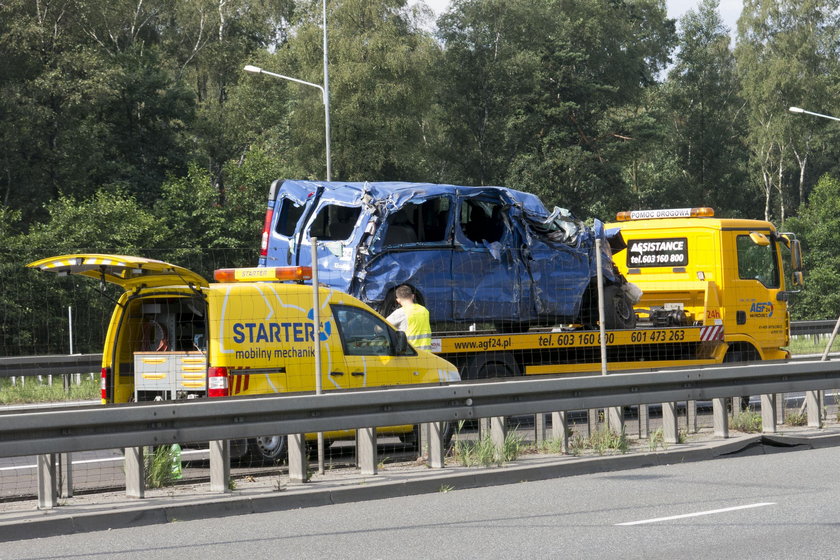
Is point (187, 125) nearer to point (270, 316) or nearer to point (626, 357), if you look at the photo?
point (626, 357)

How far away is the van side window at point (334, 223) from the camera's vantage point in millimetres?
15250

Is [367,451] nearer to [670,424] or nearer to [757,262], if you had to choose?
[670,424]

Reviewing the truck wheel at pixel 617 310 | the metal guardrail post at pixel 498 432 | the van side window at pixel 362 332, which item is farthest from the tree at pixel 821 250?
the metal guardrail post at pixel 498 432

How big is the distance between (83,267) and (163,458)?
1.85m

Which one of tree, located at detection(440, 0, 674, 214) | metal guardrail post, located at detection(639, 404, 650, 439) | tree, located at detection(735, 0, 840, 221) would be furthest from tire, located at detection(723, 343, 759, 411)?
tree, located at detection(735, 0, 840, 221)

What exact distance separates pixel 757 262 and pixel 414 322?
6.98 metres

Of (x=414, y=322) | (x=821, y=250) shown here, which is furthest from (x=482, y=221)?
(x=821, y=250)

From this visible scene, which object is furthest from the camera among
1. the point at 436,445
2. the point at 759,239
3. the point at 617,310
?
the point at 759,239

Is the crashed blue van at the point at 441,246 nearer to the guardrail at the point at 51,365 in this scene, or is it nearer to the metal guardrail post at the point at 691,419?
the metal guardrail post at the point at 691,419

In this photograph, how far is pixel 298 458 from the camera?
10125mm

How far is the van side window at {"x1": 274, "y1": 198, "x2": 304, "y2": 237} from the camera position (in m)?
15.6

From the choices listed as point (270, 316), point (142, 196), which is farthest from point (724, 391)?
point (142, 196)

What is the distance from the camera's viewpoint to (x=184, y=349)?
38.7ft

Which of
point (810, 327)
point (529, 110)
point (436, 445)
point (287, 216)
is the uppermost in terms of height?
point (529, 110)
